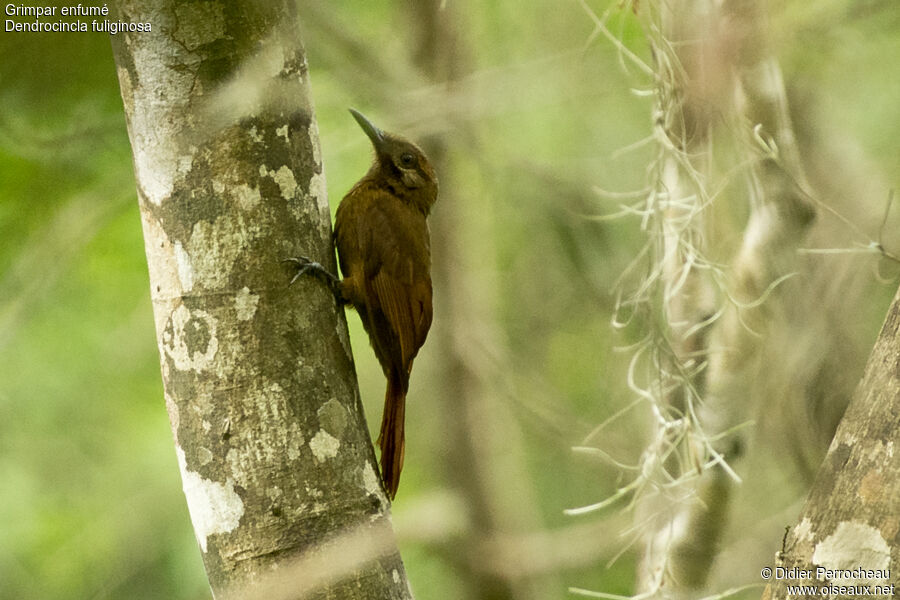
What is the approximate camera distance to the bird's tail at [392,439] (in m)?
2.39

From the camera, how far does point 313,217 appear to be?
197 cm

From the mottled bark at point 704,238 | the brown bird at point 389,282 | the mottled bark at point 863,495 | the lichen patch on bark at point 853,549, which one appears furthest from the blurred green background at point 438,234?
the lichen patch on bark at point 853,549

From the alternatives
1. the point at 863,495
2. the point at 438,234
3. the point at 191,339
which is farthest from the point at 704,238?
the point at 438,234

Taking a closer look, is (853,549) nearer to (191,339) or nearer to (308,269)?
(308,269)

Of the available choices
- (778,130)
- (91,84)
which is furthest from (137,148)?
(778,130)

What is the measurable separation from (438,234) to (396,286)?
1.61 metres

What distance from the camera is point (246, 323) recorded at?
5.93 ft

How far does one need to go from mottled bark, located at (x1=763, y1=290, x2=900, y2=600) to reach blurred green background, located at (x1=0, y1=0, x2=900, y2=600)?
173cm

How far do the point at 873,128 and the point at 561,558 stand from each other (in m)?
2.54

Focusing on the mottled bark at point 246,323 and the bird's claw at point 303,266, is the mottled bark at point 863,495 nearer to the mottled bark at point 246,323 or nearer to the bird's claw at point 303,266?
the mottled bark at point 246,323

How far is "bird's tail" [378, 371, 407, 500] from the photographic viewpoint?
7.86 feet

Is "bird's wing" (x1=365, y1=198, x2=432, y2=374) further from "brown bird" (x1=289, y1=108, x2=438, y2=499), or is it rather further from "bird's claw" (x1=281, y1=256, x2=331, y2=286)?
"bird's claw" (x1=281, y1=256, x2=331, y2=286)

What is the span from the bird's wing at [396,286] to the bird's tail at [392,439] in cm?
10

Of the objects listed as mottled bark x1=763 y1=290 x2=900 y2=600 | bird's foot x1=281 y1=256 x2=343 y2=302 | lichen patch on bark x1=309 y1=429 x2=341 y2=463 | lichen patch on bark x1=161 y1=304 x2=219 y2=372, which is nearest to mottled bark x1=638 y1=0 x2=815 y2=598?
mottled bark x1=763 y1=290 x2=900 y2=600
